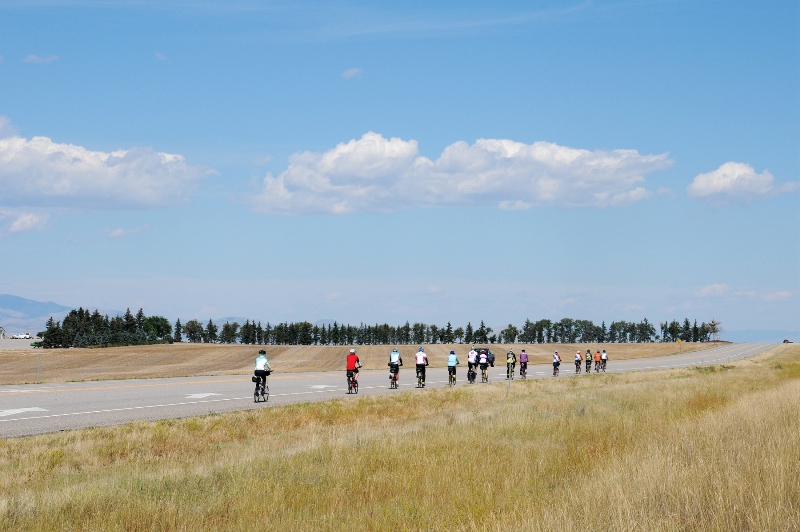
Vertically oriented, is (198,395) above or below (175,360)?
above

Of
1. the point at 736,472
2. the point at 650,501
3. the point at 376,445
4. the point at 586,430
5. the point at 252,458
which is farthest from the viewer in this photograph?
the point at 586,430

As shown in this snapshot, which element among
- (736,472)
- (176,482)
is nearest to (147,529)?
(176,482)

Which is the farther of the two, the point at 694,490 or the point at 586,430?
the point at 586,430

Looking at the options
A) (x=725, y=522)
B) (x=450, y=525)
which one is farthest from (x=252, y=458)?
(x=725, y=522)

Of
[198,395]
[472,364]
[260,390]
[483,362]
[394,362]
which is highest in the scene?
[394,362]

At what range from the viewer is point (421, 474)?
39.1 ft

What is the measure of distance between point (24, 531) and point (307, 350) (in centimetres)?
11325

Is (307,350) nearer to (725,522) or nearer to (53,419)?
(53,419)

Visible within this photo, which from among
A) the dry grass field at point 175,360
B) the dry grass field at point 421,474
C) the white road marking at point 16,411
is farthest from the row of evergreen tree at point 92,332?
Result: the dry grass field at point 421,474

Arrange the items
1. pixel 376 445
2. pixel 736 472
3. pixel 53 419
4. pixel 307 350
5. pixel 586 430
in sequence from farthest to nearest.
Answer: pixel 307 350 < pixel 53 419 < pixel 586 430 < pixel 376 445 < pixel 736 472

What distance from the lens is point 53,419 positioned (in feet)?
68.8

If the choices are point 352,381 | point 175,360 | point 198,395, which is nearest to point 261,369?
point 198,395

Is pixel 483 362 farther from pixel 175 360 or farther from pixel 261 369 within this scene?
pixel 175 360

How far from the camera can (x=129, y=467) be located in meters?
13.9
